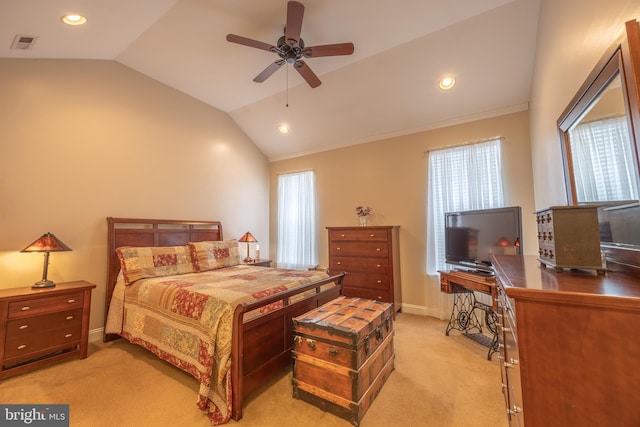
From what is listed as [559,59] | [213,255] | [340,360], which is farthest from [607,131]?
[213,255]

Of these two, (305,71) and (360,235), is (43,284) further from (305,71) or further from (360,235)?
(360,235)

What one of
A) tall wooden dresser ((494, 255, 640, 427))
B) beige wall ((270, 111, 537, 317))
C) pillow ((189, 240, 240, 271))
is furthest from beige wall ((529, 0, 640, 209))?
pillow ((189, 240, 240, 271))

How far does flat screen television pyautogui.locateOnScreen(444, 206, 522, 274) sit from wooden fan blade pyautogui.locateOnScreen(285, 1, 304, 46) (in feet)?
9.19

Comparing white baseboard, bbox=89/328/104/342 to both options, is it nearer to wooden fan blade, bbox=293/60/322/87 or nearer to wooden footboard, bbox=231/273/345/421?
wooden footboard, bbox=231/273/345/421

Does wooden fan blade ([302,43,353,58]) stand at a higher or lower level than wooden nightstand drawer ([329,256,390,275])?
higher

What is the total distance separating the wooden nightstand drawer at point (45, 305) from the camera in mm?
2383

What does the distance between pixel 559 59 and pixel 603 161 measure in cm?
112

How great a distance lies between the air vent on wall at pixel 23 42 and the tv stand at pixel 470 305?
498 centimetres

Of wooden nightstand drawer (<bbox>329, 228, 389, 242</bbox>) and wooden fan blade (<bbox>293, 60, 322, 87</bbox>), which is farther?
wooden nightstand drawer (<bbox>329, 228, 389, 242</bbox>)

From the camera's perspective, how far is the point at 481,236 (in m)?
3.23

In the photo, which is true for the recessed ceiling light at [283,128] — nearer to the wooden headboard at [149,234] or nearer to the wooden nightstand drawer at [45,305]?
the wooden headboard at [149,234]

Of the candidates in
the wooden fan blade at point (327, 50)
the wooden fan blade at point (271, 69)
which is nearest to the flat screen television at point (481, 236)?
the wooden fan blade at point (327, 50)

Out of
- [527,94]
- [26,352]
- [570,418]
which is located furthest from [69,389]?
[527,94]

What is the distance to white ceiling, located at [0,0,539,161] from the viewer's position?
260 cm
